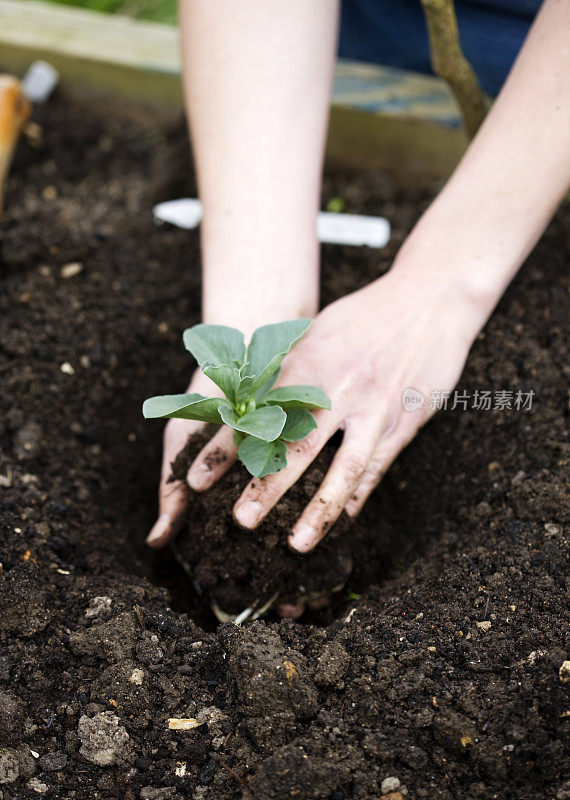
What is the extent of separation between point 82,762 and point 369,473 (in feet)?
2.78

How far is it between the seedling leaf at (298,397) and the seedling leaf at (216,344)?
0.11 meters

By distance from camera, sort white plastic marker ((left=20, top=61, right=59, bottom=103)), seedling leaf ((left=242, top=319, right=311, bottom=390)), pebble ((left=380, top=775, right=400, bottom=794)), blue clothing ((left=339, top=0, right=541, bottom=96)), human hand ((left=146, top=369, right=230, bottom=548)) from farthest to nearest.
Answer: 1. white plastic marker ((left=20, top=61, right=59, bottom=103))
2. blue clothing ((left=339, top=0, right=541, bottom=96))
3. human hand ((left=146, top=369, right=230, bottom=548))
4. seedling leaf ((left=242, top=319, right=311, bottom=390))
5. pebble ((left=380, top=775, right=400, bottom=794))

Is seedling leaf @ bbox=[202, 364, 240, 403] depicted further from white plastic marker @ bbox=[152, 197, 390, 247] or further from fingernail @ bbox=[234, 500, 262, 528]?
white plastic marker @ bbox=[152, 197, 390, 247]

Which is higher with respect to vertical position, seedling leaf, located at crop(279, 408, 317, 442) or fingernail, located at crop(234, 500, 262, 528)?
seedling leaf, located at crop(279, 408, 317, 442)

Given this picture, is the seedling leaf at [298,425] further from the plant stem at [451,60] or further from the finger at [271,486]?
the plant stem at [451,60]

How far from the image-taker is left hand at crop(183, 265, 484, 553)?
5.07ft

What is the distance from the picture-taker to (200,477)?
1604mm

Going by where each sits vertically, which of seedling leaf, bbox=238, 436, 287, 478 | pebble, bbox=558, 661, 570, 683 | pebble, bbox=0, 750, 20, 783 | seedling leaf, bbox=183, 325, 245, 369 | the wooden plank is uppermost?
the wooden plank

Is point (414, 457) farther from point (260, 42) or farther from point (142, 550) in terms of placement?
point (260, 42)

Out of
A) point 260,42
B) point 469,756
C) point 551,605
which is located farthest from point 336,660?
point 260,42

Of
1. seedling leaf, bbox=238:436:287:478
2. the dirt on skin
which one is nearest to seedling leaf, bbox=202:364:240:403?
seedling leaf, bbox=238:436:287:478

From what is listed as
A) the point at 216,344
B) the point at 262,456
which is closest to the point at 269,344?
the point at 216,344

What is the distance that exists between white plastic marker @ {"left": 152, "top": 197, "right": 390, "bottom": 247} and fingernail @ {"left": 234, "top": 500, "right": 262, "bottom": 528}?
1.02 metres

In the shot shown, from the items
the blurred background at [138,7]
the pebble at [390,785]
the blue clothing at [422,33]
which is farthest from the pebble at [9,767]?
the blurred background at [138,7]
